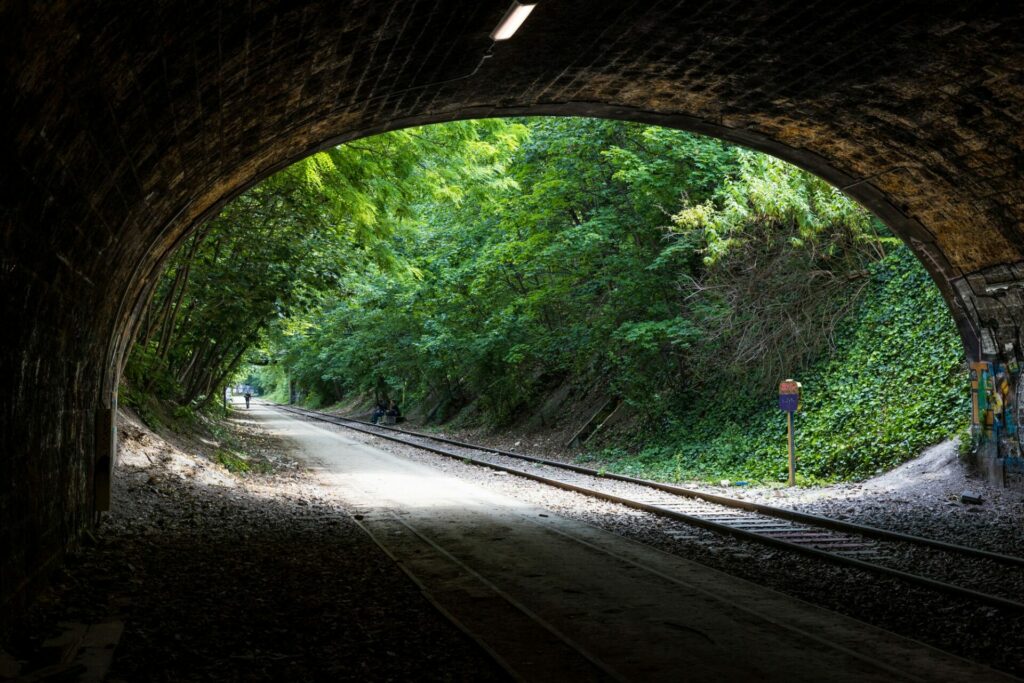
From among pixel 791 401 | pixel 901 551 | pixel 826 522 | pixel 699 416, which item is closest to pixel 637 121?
pixel 826 522

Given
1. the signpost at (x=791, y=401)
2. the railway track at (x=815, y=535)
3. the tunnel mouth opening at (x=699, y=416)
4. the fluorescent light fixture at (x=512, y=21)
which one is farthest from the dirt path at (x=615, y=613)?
the tunnel mouth opening at (x=699, y=416)

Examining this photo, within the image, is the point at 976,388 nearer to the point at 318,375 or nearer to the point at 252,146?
the point at 252,146

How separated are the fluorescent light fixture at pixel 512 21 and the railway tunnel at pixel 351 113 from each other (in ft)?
0.26

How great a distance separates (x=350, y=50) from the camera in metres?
6.88

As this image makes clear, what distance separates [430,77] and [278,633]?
514 centimetres

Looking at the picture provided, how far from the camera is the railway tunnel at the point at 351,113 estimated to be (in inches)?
186

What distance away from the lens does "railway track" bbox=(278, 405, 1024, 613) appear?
25.2 feet

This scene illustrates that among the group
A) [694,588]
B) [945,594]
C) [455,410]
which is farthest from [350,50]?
[455,410]

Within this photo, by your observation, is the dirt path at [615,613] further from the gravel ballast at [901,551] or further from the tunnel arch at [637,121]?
the tunnel arch at [637,121]

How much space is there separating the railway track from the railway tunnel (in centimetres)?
389

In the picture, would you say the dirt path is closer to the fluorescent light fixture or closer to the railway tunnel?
the railway tunnel

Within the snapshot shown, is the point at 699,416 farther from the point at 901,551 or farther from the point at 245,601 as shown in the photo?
the point at 245,601

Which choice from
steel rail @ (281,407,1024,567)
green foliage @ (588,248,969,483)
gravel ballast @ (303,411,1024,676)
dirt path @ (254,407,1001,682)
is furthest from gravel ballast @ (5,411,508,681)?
green foliage @ (588,248,969,483)

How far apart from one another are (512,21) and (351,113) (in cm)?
237
